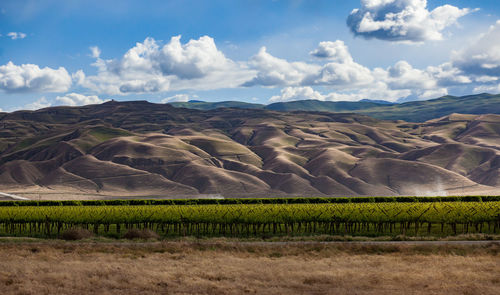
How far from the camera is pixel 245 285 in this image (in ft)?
86.6

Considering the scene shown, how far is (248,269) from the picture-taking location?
1204 inches

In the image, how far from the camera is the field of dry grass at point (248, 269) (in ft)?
85.5

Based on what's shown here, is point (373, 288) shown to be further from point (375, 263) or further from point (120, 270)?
point (120, 270)

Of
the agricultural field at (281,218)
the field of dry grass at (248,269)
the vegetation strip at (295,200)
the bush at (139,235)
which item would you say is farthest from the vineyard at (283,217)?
the field of dry grass at (248,269)

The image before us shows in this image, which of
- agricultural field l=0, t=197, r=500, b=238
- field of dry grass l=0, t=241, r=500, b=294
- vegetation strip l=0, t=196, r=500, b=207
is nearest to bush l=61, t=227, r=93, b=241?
agricultural field l=0, t=197, r=500, b=238

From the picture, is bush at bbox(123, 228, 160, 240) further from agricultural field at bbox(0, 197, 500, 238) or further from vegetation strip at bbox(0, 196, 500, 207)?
vegetation strip at bbox(0, 196, 500, 207)

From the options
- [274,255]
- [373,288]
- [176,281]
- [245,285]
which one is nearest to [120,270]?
[176,281]

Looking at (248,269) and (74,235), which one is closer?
(248,269)

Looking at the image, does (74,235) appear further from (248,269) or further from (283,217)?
(248,269)

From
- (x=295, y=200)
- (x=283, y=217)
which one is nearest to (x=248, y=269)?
(x=283, y=217)

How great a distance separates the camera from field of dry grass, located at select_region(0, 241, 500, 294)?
26.0 m

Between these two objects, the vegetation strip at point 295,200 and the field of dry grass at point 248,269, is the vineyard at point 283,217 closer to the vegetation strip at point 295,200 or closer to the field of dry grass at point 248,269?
the vegetation strip at point 295,200

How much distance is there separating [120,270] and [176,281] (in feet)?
14.0

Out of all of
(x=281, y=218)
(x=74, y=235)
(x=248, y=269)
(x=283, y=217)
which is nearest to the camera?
(x=248, y=269)
